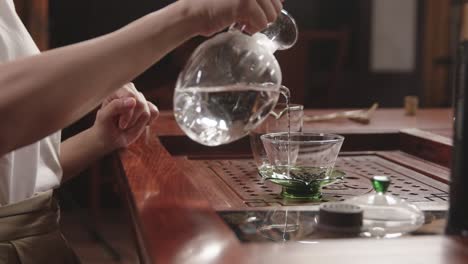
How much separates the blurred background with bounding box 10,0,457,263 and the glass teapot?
10.8 ft

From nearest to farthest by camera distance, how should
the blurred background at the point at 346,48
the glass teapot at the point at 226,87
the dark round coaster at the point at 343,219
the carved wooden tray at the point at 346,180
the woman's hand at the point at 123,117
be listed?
the dark round coaster at the point at 343,219, the glass teapot at the point at 226,87, the carved wooden tray at the point at 346,180, the woman's hand at the point at 123,117, the blurred background at the point at 346,48

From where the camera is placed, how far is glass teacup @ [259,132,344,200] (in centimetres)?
140

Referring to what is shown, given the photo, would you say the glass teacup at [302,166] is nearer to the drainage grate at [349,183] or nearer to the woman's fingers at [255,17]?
the drainage grate at [349,183]

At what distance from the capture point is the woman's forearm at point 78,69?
3.74 ft

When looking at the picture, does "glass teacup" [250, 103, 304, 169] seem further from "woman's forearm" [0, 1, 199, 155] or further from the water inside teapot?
"woman's forearm" [0, 1, 199, 155]

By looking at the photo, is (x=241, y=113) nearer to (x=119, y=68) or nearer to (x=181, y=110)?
(x=181, y=110)

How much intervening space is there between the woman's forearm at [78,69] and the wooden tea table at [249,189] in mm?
209

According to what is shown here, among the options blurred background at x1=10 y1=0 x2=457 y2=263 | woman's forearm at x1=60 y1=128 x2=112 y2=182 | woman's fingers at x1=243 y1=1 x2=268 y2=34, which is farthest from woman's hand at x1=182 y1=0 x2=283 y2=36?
blurred background at x1=10 y1=0 x2=457 y2=263

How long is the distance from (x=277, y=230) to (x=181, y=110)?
27cm

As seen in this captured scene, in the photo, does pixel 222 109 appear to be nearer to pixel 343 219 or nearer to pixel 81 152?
pixel 343 219

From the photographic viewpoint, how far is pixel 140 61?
3.81ft

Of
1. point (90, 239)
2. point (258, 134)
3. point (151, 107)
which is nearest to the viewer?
point (258, 134)

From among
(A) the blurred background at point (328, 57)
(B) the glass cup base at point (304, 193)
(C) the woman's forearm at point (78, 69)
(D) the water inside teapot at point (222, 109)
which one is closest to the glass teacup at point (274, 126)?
(B) the glass cup base at point (304, 193)

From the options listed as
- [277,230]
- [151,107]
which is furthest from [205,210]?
[151,107]
